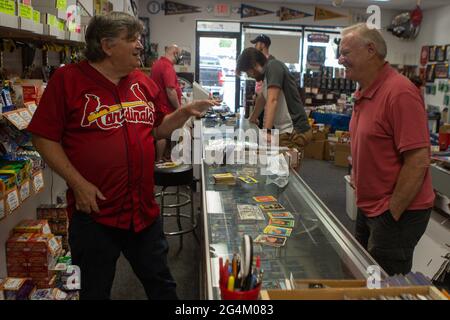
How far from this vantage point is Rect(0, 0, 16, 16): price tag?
66.9 inches

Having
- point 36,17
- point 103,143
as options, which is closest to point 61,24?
point 36,17

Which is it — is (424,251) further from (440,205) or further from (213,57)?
(213,57)

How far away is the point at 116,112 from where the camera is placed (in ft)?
5.81

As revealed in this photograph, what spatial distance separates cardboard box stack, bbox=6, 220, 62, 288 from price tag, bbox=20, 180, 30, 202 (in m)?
0.38

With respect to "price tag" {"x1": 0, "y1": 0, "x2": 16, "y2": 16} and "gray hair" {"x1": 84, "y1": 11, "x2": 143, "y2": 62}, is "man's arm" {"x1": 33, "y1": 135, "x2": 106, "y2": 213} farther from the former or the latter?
"price tag" {"x1": 0, "y1": 0, "x2": 16, "y2": 16}

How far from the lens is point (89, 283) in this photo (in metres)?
1.89

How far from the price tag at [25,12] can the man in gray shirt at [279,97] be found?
1.70 metres

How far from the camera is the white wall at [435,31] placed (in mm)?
9688

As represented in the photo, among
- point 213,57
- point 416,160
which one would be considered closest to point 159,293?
point 416,160

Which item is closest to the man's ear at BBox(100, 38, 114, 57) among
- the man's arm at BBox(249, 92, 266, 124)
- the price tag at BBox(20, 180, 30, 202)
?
the price tag at BBox(20, 180, 30, 202)

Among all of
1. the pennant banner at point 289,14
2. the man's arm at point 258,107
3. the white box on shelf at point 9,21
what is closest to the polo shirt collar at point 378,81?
the white box on shelf at point 9,21

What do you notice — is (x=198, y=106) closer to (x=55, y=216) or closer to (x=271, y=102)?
(x=271, y=102)

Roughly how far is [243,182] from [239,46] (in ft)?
28.0

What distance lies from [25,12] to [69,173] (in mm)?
825
